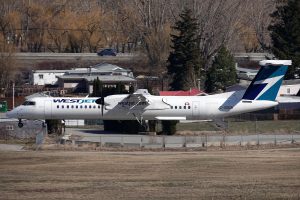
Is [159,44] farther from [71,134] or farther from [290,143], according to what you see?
[290,143]

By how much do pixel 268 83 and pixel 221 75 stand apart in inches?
1179

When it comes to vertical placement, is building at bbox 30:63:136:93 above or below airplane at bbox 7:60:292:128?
above

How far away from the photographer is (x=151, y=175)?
108 ft

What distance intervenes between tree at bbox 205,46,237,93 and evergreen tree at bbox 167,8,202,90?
151 centimetres

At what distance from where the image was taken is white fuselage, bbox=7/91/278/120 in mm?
58219

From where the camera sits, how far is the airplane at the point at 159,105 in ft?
191

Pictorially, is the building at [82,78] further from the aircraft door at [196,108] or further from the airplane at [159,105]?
the aircraft door at [196,108]

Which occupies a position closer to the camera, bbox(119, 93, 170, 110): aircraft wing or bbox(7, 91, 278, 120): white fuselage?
bbox(7, 91, 278, 120): white fuselage

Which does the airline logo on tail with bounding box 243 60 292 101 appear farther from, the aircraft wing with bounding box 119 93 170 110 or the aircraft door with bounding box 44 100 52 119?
the aircraft door with bounding box 44 100 52 119

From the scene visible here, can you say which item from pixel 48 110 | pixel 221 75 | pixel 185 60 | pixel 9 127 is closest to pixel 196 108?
pixel 48 110

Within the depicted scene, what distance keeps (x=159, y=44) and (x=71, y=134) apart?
5528 centimetres

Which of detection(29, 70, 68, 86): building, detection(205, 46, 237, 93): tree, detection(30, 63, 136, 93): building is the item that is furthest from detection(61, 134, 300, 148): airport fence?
detection(29, 70, 68, 86): building

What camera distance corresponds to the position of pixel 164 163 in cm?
3791

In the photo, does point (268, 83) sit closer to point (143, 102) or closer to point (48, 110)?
point (143, 102)
